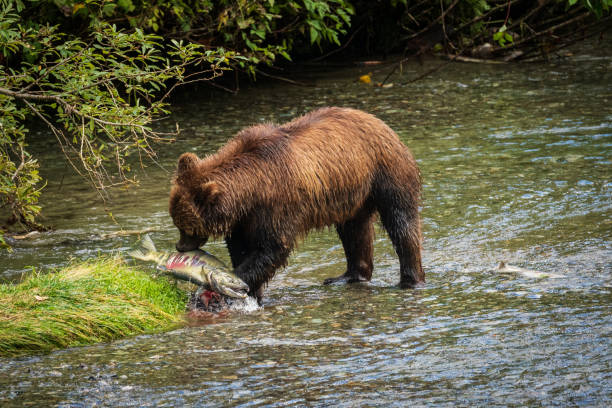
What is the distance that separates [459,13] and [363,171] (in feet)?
41.0

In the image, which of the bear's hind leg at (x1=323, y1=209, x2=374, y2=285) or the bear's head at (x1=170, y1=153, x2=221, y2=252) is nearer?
the bear's head at (x1=170, y1=153, x2=221, y2=252)

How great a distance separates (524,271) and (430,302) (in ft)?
3.57

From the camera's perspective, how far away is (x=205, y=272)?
268 inches

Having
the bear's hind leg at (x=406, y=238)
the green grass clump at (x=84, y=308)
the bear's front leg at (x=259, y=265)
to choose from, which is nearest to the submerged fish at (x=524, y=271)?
the bear's hind leg at (x=406, y=238)

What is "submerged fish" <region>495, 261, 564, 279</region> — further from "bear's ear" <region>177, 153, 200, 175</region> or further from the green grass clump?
"bear's ear" <region>177, 153, 200, 175</region>

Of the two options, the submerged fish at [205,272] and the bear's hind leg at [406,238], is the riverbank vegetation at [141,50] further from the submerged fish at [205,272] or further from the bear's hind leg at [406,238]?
the bear's hind leg at [406,238]

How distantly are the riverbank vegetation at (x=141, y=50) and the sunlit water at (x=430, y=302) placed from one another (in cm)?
107

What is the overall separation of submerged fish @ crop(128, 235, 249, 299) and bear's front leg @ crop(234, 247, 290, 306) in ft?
0.33

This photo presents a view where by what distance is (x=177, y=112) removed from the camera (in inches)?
659

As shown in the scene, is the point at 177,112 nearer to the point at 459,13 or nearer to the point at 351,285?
the point at 459,13

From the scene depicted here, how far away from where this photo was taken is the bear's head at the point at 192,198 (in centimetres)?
666

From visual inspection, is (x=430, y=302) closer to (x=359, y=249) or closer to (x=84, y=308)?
(x=359, y=249)

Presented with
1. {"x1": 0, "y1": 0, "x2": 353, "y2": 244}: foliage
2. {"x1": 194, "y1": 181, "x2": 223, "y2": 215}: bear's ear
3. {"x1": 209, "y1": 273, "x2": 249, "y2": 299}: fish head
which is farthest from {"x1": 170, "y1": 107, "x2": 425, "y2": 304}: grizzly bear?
{"x1": 0, "y1": 0, "x2": 353, "y2": 244}: foliage

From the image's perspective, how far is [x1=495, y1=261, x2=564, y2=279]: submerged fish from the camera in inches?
291
